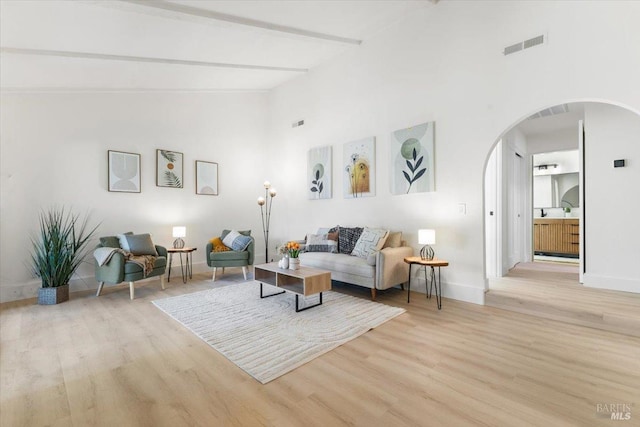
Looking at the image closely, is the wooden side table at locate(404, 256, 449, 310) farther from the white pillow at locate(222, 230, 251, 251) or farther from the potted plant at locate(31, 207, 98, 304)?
the potted plant at locate(31, 207, 98, 304)

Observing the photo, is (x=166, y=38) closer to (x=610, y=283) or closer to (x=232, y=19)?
(x=232, y=19)

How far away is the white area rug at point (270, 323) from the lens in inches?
94.4

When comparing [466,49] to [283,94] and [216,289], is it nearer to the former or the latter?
[283,94]

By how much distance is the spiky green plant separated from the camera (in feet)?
12.8

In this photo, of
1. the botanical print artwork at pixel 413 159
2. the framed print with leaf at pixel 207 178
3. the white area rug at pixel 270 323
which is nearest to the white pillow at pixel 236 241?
the white area rug at pixel 270 323

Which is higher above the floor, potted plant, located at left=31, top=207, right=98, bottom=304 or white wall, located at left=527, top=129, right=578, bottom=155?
white wall, located at left=527, top=129, right=578, bottom=155

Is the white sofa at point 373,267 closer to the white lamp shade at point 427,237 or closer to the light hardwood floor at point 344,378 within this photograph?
the white lamp shade at point 427,237

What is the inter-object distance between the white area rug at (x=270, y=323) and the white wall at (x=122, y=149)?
6.61 feet

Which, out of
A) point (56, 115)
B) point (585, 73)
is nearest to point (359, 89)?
point (585, 73)

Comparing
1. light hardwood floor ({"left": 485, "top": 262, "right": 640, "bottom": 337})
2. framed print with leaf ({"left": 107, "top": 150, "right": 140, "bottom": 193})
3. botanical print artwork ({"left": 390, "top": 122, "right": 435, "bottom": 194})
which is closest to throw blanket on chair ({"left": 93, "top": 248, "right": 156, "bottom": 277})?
framed print with leaf ({"left": 107, "top": 150, "right": 140, "bottom": 193})

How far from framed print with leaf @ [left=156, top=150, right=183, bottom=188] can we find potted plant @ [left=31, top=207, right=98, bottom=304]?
4.78 ft

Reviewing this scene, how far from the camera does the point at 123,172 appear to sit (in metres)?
4.97

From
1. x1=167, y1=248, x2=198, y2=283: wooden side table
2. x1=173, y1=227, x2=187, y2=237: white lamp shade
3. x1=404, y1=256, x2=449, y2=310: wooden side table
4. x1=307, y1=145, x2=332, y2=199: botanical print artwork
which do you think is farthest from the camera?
x1=307, y1=145, x2=332, y2=199: botanical print artwork

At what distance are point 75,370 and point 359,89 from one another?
516 centimetres
